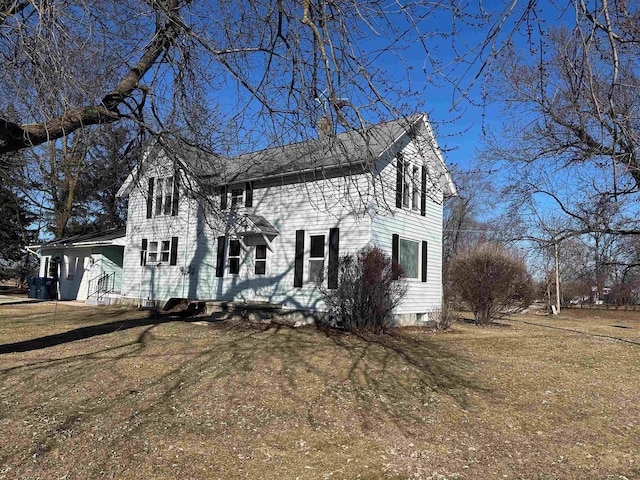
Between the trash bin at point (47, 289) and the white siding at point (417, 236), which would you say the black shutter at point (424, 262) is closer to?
the white siding at point (417, 236)

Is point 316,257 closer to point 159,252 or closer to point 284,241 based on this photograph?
point 284,241

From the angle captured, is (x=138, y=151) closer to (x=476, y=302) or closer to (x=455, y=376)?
(x=455, y=376)

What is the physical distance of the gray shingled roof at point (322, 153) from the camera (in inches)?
197

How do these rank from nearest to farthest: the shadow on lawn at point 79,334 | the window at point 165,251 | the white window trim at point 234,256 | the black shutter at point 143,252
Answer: the shadow on lawn at point 79,334, the white window trim at point 234,256, the window at point 165,251, the black shutter at point 143,252

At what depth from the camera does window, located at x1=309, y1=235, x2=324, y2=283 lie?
13789mm

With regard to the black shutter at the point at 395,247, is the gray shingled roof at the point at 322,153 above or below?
above

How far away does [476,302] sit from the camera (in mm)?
15609

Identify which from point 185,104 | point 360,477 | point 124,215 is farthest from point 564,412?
point 124,215

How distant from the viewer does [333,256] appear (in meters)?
13.4

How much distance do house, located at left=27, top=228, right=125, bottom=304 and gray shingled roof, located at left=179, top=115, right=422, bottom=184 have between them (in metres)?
13.4

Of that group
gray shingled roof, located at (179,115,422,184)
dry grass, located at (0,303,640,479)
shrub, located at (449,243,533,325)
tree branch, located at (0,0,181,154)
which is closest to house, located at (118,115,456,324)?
shrub, located at (449,243,533,325)

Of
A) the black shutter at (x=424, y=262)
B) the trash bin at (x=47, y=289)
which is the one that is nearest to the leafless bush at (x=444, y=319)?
the black shutter at (x=424, y=262)

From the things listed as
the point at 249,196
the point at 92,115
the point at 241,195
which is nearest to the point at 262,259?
the point at 249,196

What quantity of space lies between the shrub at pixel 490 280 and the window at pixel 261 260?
6.60m
